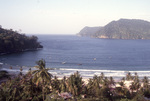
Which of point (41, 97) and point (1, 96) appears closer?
point (1, 96)

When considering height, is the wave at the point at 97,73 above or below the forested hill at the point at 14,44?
below

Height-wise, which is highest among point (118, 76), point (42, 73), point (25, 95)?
point (42, 73)

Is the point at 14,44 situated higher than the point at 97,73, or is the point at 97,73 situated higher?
the point at 14,44

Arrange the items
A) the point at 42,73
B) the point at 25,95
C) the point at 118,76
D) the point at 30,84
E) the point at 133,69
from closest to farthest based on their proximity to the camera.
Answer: the point at 42,73
the point at 25,95
the point at 30,84
the point at 118,76
the point at 133,69

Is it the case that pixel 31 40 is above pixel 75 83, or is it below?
above

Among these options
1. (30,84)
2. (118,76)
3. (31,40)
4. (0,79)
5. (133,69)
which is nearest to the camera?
(30,84)

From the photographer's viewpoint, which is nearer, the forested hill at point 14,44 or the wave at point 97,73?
the wave at point 97,73

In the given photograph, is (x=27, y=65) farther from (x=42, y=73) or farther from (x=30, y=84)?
(x=42, y=73)

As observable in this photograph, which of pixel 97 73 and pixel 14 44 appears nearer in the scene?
pixel 97 73

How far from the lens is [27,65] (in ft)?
211

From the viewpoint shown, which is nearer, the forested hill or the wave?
the wave

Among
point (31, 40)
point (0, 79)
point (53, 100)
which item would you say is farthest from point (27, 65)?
point (31, 40)

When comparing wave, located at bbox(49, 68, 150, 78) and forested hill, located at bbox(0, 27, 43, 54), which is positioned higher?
forested hill, located at bbox(0, 27, 43, 54)

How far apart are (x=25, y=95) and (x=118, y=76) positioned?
3721cm
